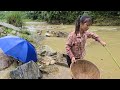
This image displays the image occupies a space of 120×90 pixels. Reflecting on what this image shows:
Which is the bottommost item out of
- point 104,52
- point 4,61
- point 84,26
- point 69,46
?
point 104,52

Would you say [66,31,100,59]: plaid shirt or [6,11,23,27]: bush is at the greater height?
[66,31,100,59]: plaid shirt

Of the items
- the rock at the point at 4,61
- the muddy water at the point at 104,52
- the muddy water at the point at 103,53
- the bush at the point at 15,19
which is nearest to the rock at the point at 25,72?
the muddy water at the point at 103,53

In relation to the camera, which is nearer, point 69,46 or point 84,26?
point 84,26

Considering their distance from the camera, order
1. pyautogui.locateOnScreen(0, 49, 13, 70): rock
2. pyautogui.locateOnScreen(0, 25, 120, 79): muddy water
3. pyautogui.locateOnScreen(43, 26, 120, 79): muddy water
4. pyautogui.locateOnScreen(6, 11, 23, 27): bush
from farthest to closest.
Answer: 1. pyautogui.locateOnScreen(6, 11, 23, 27): bush
2. pyautogui.locateOnScreen(43, 26, 120, 79): muddy water
3. pyautogui.locateOnScreen(0, 25, 120, 79): muddy water
4. pyautogui.locateOnScreen(0, 49, 13, 70): rock

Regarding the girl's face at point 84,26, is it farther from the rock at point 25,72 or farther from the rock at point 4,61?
the rock at point 4,61

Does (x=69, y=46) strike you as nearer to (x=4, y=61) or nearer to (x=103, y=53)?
(x=4, y=61)

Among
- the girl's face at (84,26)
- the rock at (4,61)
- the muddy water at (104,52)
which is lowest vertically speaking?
the muddy water at (104,52)

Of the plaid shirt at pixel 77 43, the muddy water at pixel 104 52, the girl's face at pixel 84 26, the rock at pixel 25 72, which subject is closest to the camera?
the girl's face at pixel 84 26

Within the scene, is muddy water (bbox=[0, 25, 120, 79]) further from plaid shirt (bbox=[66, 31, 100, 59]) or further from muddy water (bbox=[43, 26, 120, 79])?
plaid shirt (bbox=[66, 31, 100, 59])

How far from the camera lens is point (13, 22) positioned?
11.2m

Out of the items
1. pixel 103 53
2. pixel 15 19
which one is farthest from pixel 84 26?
pixel 15 19

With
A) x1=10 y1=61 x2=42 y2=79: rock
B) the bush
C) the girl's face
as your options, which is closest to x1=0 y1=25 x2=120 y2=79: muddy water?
x1=10 y1=61 x2=42 y2=79: rock
